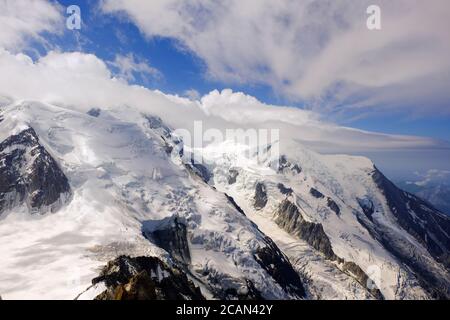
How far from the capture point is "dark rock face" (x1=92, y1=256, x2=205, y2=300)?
7406 centimetres

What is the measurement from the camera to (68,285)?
148250 mm

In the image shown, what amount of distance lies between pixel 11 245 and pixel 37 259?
80.2ft

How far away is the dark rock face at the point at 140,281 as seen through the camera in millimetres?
74062

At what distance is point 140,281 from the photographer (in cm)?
7488

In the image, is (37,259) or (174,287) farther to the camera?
(37,259)
